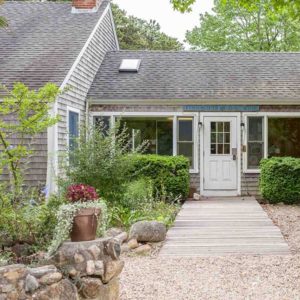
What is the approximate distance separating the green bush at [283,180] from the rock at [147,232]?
5461 millimetres

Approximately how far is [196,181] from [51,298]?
10610mm

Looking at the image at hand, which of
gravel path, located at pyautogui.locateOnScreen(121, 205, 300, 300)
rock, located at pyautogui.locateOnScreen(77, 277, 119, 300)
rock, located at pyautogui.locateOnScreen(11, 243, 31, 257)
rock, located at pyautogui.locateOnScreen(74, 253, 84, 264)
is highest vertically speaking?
rock, located at pyautogui.locateOnScreen(74, 253, 84, 264)

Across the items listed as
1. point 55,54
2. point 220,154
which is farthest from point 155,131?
point 55,54

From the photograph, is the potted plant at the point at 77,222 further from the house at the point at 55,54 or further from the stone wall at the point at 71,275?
the house at the point at 55,54

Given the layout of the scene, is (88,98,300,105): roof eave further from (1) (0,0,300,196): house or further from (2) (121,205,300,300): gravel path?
(2) (121,205,300,300): gravel path

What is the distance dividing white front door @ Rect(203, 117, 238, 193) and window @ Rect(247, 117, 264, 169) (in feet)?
1.35

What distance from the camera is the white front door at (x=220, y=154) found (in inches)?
572

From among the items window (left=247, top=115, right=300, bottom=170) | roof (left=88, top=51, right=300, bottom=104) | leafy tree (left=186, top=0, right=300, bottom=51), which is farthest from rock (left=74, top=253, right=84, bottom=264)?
leafy tree (left=186, top=0, right=300, bottom=51)

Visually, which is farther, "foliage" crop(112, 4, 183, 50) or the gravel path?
"foliage" crop(112, 4, 183, 50)

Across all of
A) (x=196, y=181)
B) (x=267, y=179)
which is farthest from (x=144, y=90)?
(x=267, y=179)

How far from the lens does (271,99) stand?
14219mm

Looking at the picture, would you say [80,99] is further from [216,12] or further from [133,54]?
[216,12]

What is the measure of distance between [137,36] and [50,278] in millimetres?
28478

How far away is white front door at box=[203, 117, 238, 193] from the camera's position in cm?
1454
